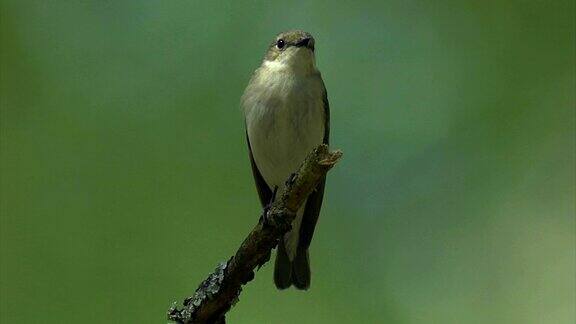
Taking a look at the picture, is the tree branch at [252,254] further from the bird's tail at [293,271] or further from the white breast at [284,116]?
the bird's tail at [293,271]

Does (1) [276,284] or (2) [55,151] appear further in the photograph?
(1) [276,284]

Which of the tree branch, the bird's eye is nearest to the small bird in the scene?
the bird's eye

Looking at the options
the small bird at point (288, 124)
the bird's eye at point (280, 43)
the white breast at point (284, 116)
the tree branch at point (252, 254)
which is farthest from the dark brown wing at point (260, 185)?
the tree branch at point (252, 254)

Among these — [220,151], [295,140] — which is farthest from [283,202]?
[220,151]

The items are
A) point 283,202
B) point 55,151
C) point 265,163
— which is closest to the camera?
point 283,202

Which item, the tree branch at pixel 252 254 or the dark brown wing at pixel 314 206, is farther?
the dark brown wing at pixel 314 206

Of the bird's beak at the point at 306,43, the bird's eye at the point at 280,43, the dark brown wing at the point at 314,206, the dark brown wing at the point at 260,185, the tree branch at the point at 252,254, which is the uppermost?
the bird's eye at the point at 280,43

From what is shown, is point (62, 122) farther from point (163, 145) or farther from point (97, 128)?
point (163, 145)

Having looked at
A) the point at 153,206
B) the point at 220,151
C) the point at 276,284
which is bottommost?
the point at 276,284
